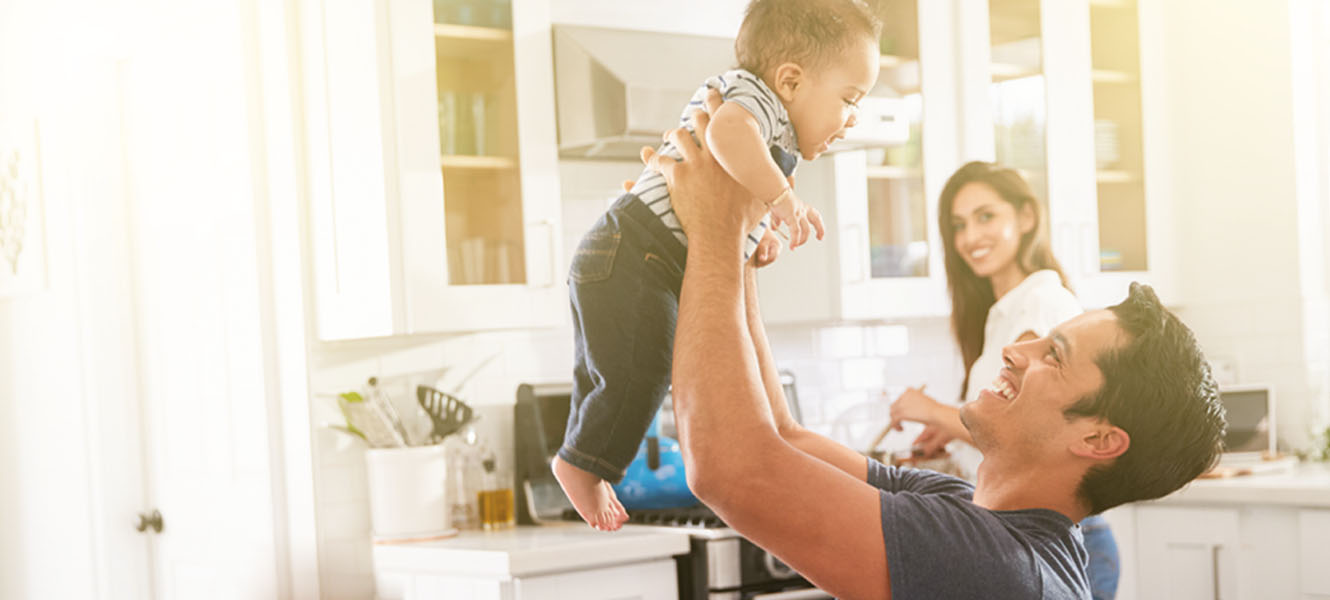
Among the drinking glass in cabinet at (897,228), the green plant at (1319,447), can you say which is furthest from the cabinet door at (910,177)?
the green plant at (1319,447)

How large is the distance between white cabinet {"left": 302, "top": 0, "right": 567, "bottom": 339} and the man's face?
1745 mm

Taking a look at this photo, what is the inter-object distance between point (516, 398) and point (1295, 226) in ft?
8.24

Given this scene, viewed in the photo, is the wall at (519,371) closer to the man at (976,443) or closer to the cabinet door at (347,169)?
the cabinet door at (347,169)

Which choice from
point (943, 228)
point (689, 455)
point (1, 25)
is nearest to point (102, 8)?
point (1, 25)

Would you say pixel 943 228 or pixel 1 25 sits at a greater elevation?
pixel 1 25

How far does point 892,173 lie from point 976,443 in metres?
2.29

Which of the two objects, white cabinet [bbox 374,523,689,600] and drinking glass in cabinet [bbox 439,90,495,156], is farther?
drinking glass in cabinet [bbox 439,90,495,156]

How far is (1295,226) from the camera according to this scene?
4.24m

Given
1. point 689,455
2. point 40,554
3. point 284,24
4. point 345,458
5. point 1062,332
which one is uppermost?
point 284,24

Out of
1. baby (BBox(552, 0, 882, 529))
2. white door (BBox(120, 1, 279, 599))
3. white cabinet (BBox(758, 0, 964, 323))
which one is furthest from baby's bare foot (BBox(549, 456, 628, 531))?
white cabinet (BBox(758, 0, 964, 323))

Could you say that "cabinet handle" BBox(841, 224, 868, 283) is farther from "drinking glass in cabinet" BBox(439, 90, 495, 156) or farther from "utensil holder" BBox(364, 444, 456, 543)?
"utensil holder" BBox(364, 444, 456, 543)

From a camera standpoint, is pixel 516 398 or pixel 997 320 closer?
pixel 997 320

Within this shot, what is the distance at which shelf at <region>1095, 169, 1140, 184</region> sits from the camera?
4.37 meters

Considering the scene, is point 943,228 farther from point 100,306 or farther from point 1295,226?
point 100,306
